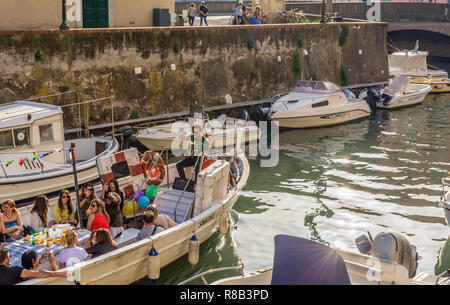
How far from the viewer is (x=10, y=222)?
10.5 m

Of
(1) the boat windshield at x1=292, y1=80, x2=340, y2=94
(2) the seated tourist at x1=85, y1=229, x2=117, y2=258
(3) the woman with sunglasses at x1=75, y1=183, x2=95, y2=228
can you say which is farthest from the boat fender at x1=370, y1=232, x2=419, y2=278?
(1) the boat windshield at x1=292, y1=80, x2=340, y2=94

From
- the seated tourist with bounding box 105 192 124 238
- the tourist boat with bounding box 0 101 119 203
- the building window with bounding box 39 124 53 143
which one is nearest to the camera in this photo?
the seated tourist with bounding box 105 192 124 238

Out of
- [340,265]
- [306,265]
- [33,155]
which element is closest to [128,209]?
[33,155]

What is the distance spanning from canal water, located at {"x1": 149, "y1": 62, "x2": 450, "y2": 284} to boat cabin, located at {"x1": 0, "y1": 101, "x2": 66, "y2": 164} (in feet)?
15.6

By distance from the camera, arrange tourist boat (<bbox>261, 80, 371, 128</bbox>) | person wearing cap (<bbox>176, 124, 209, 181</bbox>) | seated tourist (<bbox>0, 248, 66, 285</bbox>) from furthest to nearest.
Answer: tourist boat (<bbox>261, 80, 371, 128</bbox>), person wearing cap (<bbox>176, 124, 209, 181</bbox>), seated tourist (<bbox>0, 248, 66, 285</bbox>)

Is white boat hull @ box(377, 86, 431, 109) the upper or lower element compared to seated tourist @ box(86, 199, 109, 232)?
upper

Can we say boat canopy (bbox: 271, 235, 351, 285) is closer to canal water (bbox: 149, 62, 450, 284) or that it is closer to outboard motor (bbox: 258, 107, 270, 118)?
canal water (bbox: 149, 62, 450, 284)

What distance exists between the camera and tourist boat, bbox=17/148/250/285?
31.1ft

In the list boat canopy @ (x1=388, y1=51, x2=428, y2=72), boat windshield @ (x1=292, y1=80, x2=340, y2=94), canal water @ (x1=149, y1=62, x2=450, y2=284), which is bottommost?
canal water @ (x1=149, y1=62, x2=450, y2=284)

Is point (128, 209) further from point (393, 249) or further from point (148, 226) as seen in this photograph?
point (393, 249)
